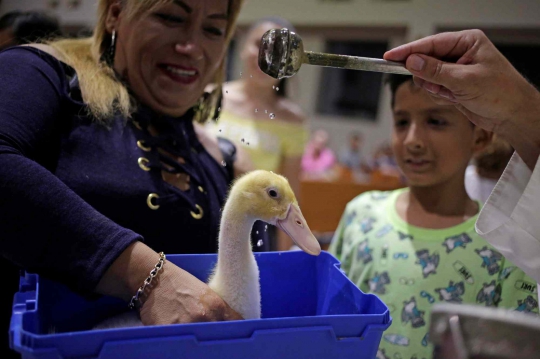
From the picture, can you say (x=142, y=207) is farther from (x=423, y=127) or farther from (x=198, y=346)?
(x=423, y=127)

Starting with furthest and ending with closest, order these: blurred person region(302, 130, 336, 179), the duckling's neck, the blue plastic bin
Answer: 1. blurred person region(302, 130, 336, 179)
2. the duckling's neck
3. the blue plastic bin

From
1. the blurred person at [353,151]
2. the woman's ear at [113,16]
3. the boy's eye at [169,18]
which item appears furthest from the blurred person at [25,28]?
the blurred person at [353,151]

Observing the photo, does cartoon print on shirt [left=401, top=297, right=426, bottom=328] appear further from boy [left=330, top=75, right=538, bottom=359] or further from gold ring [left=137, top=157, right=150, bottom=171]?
gold ring [left=137, top=157, right=150, bottom=171]

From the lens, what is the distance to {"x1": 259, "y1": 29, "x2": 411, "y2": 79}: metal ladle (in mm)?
676

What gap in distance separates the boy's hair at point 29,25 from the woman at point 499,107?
64 centimetres

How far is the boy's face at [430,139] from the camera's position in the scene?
3.59 ft

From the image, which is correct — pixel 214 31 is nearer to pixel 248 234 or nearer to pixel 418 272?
pixel 248 234

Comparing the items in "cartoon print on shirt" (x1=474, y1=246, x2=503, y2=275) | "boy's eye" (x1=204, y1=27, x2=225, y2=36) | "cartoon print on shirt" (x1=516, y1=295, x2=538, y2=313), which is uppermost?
"boy's eye" (x1=204, y1=27, x2=225, y2=36)

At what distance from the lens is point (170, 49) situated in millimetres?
859

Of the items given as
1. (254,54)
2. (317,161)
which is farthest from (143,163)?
(317,161)

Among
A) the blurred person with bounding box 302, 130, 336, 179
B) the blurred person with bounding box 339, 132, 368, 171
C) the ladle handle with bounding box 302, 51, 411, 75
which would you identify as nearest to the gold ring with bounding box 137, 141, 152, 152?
the ladle handle with bounding box 302, 51, 411, 75

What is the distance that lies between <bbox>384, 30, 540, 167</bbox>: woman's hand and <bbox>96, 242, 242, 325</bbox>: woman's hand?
453 mm

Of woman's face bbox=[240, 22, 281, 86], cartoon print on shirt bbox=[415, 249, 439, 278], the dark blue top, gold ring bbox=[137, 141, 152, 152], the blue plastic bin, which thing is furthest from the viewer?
woman's face bbox=[240, 22, 281, 86]

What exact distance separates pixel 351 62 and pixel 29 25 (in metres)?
0.63
